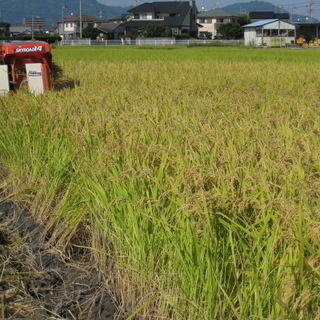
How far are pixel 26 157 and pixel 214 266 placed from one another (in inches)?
87.4

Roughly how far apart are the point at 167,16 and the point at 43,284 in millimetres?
69411

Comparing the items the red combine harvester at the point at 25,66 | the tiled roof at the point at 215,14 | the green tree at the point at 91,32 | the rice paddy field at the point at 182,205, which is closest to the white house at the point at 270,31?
the green tree at the point at 91,32

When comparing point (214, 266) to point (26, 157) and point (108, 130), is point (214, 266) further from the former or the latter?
point (26, 157)

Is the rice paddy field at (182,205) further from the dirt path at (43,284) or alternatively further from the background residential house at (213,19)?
the background residential house at (213,19)

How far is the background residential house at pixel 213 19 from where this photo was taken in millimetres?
82875

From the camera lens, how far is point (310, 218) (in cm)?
181

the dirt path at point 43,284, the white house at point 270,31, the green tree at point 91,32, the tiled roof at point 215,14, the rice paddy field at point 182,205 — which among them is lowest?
the dirt path at point 43,284

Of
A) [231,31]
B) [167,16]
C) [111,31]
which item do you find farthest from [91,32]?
[231,31]

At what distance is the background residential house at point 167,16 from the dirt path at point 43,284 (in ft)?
208

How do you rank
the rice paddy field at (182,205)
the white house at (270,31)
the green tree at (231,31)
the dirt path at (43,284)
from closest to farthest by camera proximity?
1. the rice paddy field at (182,205)
2. the dirt path at (43,284)
3. the white house at (270,31)
4. the green tree at (231,31)

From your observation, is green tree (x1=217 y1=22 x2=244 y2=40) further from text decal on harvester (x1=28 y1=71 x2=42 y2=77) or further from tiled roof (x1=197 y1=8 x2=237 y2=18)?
text decal on harvester (x1=28 y1=71 x2=42 y2=77)

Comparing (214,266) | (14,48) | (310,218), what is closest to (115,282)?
(214,266)

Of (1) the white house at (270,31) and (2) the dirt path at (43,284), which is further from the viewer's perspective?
(1) the white house at (270,31)

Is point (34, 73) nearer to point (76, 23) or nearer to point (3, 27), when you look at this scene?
point (3, 27)
